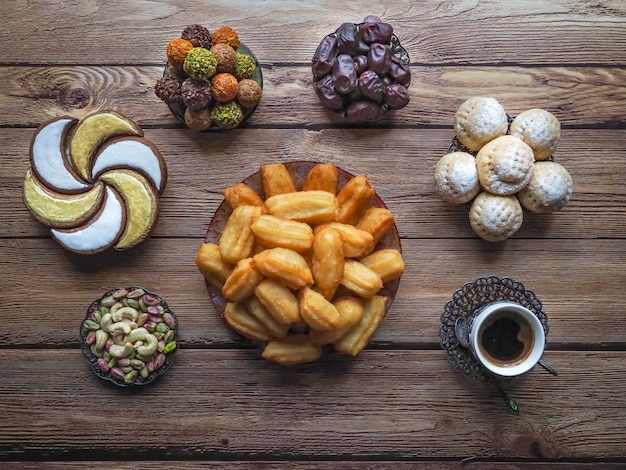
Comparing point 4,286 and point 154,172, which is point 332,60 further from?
point 4,286

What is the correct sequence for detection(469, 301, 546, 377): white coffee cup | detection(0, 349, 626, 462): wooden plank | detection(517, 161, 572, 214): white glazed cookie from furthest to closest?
detection(0, 349, 626, 462): wooden plank < detection(517, 161, 572, 214): white glazed cookie < detection(469, 301, 546, 377): white coffee cup

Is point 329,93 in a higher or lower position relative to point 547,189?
higher

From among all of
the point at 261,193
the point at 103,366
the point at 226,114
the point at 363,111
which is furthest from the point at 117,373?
the point at 363,111

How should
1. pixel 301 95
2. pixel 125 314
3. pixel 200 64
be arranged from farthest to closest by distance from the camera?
pixel 301 95
pixel 125 314
pixel 200 64

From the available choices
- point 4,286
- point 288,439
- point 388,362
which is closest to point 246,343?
point 288,439

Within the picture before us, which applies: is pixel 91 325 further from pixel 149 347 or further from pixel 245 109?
pixel 245 109

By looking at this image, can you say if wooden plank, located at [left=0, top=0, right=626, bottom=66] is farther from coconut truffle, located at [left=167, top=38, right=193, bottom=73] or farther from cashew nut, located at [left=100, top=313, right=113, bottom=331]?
cashew nut, located at [left=100, top=313, right=113, bottom=331]

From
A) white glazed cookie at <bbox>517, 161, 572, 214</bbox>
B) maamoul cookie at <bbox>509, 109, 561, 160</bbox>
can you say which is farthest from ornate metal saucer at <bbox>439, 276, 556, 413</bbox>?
maamoul cookie at <bbox>509, 109, 561, 160</bbox>
